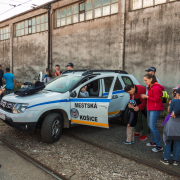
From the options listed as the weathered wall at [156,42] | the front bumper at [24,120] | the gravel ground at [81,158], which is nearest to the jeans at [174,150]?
the gravel ground at [81,158]

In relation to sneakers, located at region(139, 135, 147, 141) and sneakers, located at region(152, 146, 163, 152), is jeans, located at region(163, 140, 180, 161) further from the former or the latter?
sneakers, located at region(139, 135, 147, 141)

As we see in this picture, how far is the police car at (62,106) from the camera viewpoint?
4492 millimetres

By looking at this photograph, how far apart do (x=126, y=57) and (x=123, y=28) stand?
5.15 feet

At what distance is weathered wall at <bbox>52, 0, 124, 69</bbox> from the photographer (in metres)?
10.8

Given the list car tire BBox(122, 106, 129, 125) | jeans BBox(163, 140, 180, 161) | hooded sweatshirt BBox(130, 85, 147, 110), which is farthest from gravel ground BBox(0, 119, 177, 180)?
hooded sweatshirt BBox(130, 85, 147, 110)

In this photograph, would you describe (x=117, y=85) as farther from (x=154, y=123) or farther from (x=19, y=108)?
(x=19, y=108)

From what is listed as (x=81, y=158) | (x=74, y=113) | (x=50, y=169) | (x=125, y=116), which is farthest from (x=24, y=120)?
(x=125, y=116)

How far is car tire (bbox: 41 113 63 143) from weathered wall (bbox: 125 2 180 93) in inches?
245

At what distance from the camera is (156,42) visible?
932 cm

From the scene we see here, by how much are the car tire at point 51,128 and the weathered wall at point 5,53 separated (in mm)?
17213

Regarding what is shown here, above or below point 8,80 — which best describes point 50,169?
below

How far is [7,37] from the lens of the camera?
20453 mm

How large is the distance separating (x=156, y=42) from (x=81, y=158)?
7.27 m

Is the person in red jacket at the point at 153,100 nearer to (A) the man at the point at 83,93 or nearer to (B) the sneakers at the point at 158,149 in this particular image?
(B) the sneakers at the point at 158,149
